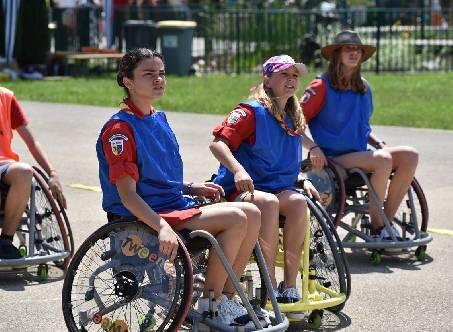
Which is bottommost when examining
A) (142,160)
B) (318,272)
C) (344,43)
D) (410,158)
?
(318,272)

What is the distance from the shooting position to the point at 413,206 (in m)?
8.43

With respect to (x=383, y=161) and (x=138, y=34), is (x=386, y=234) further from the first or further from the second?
(x=138, y=34)

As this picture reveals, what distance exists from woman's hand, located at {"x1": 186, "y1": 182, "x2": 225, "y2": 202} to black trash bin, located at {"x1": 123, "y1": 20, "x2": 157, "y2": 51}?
1970 centimetres

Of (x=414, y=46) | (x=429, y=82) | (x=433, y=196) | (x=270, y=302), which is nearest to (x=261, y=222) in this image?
(x=270, y=302)

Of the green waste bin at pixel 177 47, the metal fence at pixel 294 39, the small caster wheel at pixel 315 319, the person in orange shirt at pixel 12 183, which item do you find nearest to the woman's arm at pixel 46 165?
the person in orange shirt at pixel 12 183

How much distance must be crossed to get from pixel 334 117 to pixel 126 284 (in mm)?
3162

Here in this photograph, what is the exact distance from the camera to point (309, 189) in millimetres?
6805

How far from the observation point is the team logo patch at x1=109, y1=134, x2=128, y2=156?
5721 millimetres

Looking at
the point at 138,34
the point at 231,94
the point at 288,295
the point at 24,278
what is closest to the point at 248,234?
the point at 288,295

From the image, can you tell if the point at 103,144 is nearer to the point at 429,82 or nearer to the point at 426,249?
the point at 426,249

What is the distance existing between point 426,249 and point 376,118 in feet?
26.2

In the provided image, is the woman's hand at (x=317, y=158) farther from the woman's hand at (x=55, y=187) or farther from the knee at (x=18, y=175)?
the knee at (x=18, y=175)

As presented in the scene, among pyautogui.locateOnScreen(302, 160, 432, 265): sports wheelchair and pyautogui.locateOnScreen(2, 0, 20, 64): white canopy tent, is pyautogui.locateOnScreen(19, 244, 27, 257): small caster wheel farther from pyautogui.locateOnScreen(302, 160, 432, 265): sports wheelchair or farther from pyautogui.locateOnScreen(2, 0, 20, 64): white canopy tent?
pyautogui.locateOnScreen(2, 0, 20, 64): white canopy tent

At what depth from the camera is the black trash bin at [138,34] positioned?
84.4ft
